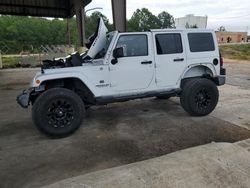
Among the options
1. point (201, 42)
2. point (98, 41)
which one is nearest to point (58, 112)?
point (98, 41)

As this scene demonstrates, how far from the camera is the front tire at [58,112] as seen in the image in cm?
514

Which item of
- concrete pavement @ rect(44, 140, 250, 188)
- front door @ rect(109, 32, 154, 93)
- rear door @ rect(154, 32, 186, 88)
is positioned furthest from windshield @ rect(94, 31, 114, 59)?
concrete pavement @ rect(44, 140, 250, 188)

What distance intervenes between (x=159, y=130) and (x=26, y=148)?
8.16 ft

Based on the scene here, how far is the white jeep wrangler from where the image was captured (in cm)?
528

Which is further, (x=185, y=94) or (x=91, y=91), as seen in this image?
(x=185, y=94)

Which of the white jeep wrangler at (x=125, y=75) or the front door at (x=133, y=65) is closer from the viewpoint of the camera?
the white jeep wrangler at (x=125, y=75)

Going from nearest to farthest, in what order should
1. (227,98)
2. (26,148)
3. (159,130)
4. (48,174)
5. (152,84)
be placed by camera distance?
(48,174)
(26,148)
(159,130)
(152,84)
(227,98)

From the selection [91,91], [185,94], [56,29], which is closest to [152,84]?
[185,94]

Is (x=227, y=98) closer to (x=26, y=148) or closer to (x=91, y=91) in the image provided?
(x=91, y=91)

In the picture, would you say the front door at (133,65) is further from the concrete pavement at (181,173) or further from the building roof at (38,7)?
the building roof at (38,7)

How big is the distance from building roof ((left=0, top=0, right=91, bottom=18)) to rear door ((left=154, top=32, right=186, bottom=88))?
14.5 metres

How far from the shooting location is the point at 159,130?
5598mm

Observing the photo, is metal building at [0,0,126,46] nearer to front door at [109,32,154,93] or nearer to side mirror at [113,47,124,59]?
front door at [109,32,154,93]

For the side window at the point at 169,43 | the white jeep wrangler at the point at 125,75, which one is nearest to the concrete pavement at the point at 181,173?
the white jeep wrangler at the point at 125,75
